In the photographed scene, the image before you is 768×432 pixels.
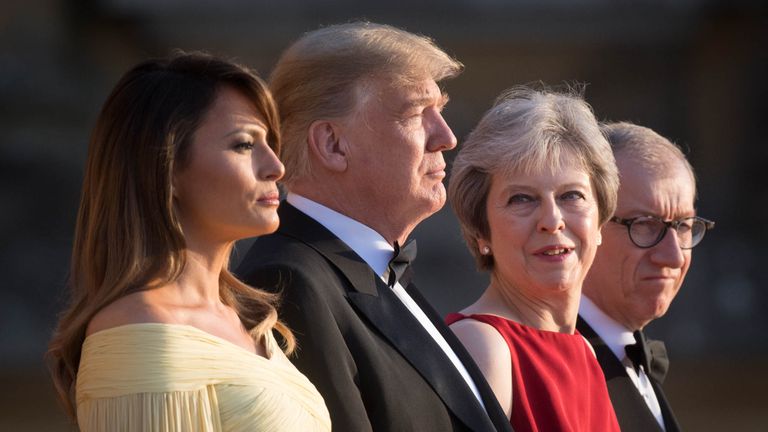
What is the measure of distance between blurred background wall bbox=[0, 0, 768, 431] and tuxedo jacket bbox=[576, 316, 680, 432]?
22.5ft

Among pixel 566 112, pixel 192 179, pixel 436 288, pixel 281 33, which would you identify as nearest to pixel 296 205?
pixel 192 179

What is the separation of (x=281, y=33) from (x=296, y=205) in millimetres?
11188

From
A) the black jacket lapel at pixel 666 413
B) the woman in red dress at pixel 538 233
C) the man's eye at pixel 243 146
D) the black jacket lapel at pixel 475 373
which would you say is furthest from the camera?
the black jacket lapel at pixel 666 413

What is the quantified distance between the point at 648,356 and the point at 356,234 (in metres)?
1.20

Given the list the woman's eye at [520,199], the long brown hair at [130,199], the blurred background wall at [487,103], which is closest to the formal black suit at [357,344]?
the long brown hair at [130,199]

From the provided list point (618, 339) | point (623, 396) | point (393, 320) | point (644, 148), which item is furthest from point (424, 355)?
point (644, 148)

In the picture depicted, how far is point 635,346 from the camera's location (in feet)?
12.5

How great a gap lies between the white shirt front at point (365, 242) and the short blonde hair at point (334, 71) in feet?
0.35

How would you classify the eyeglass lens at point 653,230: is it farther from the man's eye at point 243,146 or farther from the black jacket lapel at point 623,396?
the man's eye at point 243,146

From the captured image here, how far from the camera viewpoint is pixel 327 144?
305cm

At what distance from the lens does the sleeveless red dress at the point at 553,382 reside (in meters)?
3.14

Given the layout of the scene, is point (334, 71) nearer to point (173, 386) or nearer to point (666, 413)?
point (173, 386)

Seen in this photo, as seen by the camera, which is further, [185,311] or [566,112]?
[566,112]

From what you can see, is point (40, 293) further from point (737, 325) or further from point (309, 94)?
point (309, 94)
